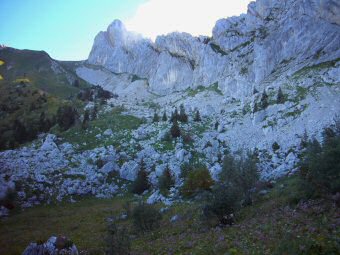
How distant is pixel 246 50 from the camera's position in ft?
312

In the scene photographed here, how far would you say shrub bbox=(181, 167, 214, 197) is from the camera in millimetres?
39519

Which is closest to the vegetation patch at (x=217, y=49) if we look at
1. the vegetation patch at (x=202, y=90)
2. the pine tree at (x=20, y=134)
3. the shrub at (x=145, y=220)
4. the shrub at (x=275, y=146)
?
the vegetation patch at (x=202, y=90)

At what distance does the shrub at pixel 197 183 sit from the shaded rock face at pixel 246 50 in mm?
43741

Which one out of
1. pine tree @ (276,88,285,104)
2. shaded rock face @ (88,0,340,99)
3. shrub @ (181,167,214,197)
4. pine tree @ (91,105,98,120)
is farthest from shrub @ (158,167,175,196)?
pine tree @ (91,105,98,120)

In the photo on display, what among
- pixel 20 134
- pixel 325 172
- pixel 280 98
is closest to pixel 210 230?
pixel 325 172

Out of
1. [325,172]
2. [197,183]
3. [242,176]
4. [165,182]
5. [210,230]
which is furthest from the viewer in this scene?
[165,182]

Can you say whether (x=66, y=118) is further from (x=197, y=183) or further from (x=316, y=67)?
(x=316, y=67)

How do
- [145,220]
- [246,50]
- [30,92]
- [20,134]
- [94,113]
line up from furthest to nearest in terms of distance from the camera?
[30,92], [246,50], [94,113], [20,134], [145,220]

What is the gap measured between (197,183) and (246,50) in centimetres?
6697

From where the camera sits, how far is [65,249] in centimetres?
1870

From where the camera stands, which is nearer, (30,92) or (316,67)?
(316,67)

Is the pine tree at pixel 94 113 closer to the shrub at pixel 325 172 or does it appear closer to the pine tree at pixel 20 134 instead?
the pine tree at pixel 20 134

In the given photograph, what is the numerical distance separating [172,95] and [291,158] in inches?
2702

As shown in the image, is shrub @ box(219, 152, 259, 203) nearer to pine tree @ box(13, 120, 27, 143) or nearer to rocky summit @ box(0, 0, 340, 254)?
rocky summit @ box(0, 0, 340, 254)
